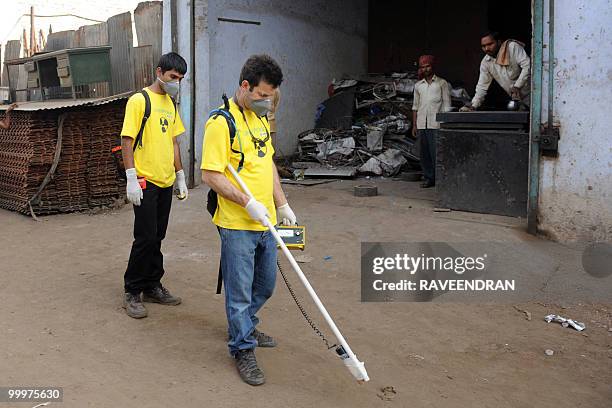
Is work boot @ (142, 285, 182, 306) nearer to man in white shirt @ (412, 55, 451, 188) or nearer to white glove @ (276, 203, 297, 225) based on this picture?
white glove @ (276, 203, 297, 225)

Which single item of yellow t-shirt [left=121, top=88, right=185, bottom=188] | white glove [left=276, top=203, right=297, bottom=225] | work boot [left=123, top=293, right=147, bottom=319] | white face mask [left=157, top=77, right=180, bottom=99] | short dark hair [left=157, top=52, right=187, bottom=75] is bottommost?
work boot [left=123, top=293, right=147, bottom=319]

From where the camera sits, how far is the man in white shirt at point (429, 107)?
378 inches

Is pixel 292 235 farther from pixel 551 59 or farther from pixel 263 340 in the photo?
pixel 551 59

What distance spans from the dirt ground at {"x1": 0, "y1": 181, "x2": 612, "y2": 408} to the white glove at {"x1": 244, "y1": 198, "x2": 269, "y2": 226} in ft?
3.11

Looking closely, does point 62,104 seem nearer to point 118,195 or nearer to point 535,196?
point 118,195

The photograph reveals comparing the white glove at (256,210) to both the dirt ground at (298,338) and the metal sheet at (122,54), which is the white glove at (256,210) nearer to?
the dirt ground at (298,338)

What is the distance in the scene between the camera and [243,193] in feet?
12.0

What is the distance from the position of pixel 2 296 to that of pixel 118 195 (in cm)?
372

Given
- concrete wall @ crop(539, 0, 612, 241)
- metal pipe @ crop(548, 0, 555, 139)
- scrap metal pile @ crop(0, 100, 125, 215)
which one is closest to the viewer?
concrete wall @ crop(539, 0, 612, 241)

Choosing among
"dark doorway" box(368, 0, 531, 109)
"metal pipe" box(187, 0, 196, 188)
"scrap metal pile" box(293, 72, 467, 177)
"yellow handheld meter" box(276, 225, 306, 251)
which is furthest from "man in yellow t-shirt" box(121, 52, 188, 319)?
"dark doorway" box(368, 0, 531, 109)

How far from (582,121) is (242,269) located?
4.20 meters

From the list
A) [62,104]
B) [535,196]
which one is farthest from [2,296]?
[535,196]

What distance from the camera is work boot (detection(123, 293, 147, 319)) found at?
187 inches

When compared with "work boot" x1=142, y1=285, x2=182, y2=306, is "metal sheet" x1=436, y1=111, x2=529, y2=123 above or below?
above
